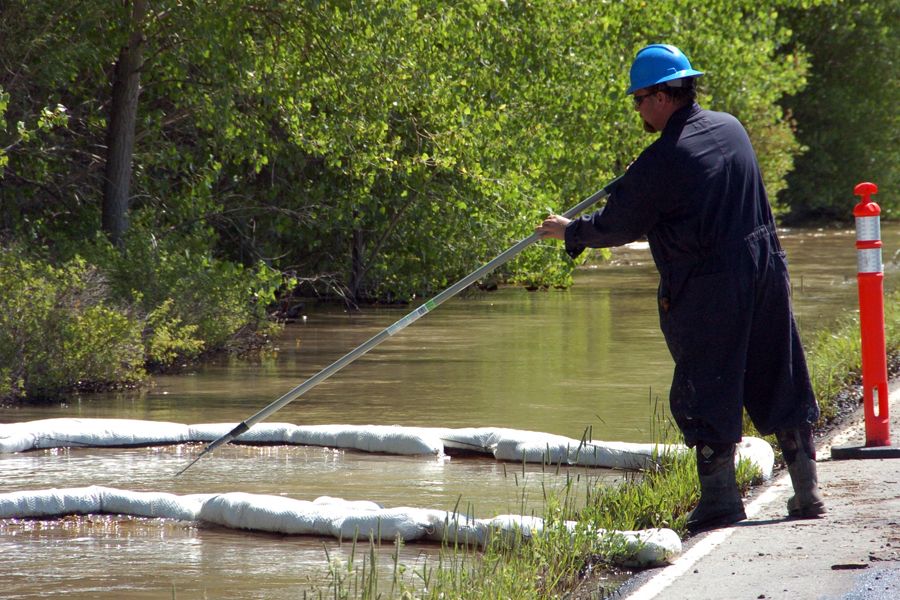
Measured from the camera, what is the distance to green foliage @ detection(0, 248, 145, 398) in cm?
1089

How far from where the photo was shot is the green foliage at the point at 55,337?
1089cm

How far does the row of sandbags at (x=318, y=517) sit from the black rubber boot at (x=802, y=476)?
2.57ft

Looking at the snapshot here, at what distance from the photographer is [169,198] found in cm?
1630

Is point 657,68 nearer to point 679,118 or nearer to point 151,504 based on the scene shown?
point 679,118

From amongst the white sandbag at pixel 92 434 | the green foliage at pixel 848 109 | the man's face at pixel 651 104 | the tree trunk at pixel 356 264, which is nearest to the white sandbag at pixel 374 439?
the white sandbag at pixel 92 434

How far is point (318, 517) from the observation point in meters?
6.27

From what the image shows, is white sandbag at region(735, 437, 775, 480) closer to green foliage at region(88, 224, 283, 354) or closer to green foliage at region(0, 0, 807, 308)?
green foliage at region(88, 224, 283, 354)

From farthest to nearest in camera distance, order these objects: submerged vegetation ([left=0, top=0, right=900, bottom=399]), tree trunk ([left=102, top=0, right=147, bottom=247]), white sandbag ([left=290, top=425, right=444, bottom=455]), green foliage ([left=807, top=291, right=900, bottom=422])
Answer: tree trunk ([left=102, top=0, right=147, bottom=247]), submerged vegetation ([left=0, top=0, right=900, bottom=399]), green foliage ([left=807, top=291, right=900, bottom=422]), white sandbag ([left=290, top=425, right=444, bottom=455])

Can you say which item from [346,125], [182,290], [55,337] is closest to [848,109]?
[346,125]

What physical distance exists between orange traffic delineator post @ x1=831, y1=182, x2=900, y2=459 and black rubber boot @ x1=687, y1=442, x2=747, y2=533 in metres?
1.59

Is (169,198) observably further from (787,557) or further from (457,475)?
(787,557)

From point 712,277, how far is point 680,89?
2.54ft

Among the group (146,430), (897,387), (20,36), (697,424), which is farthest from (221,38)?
(697,424)

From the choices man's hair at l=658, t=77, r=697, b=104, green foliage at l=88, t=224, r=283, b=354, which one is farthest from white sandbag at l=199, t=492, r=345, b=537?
green foliage at l=88, t=224, r=283, b=354
